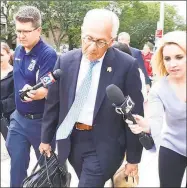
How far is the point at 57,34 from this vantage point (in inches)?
1614

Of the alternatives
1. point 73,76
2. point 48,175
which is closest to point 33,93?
point 73,76

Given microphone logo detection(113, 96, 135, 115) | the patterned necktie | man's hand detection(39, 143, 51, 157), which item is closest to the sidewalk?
man's hand detection(39, 143, 51, 157)

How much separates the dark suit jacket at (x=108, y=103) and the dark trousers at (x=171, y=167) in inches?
7.2

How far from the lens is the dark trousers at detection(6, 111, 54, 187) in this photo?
3.19 m

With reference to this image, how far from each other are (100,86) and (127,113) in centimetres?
61

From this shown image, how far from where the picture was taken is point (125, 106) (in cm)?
188

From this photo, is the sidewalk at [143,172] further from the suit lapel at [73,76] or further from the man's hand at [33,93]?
the suit lapel at [73,76]

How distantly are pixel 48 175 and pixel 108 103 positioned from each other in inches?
30.6

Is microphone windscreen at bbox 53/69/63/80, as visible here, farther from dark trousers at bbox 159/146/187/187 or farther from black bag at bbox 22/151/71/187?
dark trousers at bbox 159/146/187/187

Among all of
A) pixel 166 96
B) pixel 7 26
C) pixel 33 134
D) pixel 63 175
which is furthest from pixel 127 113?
pixel 7 26

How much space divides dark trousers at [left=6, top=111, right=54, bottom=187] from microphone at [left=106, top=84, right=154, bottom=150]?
1.30 m

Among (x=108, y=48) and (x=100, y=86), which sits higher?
(x=108, y=48)

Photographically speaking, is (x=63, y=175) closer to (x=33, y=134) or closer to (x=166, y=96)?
(x=33, y=134)

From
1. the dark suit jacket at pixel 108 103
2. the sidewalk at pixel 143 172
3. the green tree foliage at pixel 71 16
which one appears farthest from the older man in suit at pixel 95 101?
the green tree foliage at pixel 71 16
